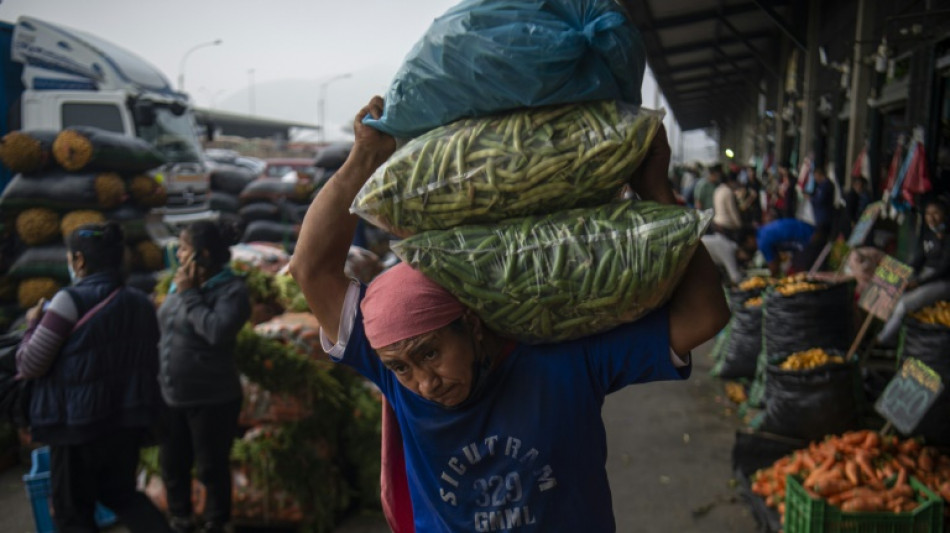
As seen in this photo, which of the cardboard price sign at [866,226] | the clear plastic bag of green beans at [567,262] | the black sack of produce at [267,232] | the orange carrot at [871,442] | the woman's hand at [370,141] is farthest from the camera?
the black sack of produce at [267,232]

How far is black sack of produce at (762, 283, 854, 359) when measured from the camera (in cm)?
517

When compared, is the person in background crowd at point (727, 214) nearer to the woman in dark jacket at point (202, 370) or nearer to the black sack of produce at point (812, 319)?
the black sack of produce at point (812, 319)

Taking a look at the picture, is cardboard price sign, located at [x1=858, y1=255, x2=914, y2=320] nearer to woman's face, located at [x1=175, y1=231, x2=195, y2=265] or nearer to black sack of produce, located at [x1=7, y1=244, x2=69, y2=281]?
woman's face, located at [x1=175, y1=231, x2=195, y2=265]

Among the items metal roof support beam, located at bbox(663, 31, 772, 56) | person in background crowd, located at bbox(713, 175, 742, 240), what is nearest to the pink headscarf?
person in background crowd, located at bbox(713, 175, 742, 240)

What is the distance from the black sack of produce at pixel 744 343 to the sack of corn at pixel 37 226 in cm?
649

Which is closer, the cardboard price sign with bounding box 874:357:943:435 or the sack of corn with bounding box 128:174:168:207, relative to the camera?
the cardboard price sign with bounding box 874:357:943:435

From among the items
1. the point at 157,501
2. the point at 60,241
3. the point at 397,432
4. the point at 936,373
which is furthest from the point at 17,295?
the point at 936,373

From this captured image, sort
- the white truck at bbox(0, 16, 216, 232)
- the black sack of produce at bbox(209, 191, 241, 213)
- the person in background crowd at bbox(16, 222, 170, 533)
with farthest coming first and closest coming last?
the black sack of produce at bbox(209, 191, 241, 213), the white truck at bbox(0, 16, 216, 232), the person in background crowd at bbox(16, 222, 170, 533)

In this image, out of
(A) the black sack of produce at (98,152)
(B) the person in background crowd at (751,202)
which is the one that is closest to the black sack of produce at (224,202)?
(A) the black sack of produce at (98,152)

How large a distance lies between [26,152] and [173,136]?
255 inches

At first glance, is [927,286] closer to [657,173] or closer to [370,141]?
[657,173]

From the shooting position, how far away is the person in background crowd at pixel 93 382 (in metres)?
3.50

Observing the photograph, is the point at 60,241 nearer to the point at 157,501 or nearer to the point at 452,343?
the point at 157,501

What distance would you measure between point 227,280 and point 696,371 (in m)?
5.20
